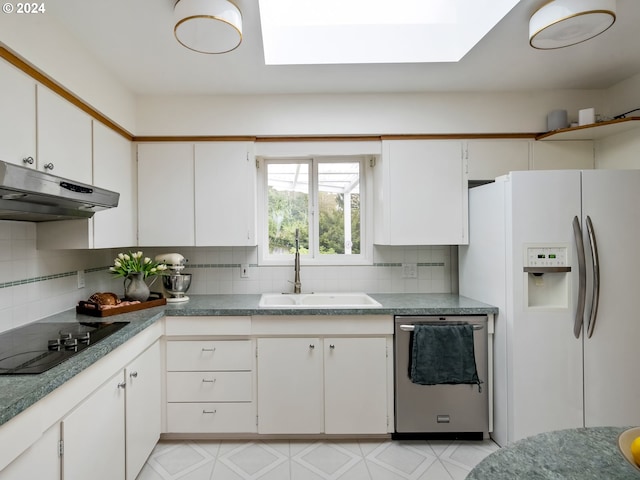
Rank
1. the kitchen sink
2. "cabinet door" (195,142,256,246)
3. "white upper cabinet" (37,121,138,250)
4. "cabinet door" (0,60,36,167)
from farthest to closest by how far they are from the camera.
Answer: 1. the kitchen sink
2. "cabinet door" (195,142,256,246)
3. "white upper cabinet" (37,121,138,250)
4. "cabinet door" (0,60,36,167)

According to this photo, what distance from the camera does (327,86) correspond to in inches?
98.1

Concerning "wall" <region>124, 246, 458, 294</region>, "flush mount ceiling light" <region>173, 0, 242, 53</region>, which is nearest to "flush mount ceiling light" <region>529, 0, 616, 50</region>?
"flush mount ceiling light" <region>173, 0, 242, 53</region>

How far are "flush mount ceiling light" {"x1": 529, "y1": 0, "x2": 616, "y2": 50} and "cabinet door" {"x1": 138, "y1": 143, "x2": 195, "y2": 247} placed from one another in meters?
2.22

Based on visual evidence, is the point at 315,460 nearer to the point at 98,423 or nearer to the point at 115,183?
the point at 98,423

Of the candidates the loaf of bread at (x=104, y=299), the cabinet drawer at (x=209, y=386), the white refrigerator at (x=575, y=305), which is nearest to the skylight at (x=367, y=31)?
the white refrigerator at (x=575, y=305)

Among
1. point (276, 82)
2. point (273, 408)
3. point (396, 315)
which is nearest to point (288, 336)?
point (273, 408)

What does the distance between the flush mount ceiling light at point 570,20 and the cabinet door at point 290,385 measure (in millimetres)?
2054

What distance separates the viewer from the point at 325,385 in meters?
2.30

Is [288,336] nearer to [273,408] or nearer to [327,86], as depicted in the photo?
[273,408]

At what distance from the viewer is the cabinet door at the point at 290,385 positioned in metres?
2.29

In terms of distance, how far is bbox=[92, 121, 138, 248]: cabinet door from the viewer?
6.99 ft

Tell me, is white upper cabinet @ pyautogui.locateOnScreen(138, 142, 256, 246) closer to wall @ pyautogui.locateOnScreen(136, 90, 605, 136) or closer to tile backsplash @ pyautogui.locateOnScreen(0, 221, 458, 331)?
wall @ pyautogui.locateOnScreen(136, 90, 605, 136)

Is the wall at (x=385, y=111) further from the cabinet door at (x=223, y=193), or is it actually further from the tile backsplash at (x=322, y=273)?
the tile backsplash at (x=322, y=273)

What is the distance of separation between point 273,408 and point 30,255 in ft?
5.43
